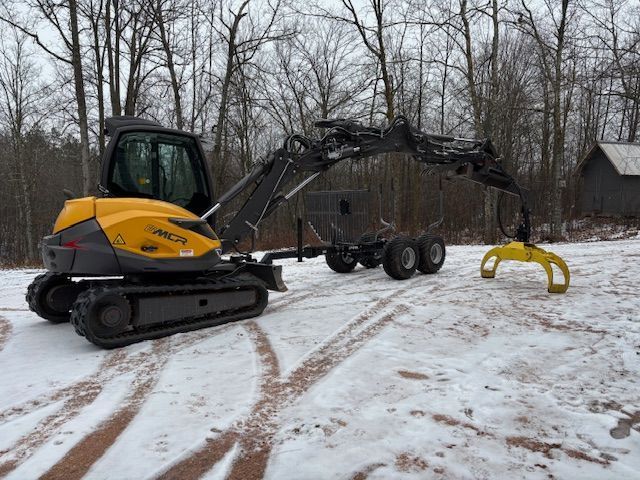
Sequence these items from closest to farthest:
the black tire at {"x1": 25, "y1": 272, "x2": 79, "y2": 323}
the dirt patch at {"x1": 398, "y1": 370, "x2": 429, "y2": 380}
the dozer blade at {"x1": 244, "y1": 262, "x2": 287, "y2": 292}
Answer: the dirt patch at {"x1": 398, "y1": 370, "x2": 429, "y2": 380}
the black tire at {"x1": 25, "y1": 272, "x2": 79, "y2": 323}
the dozer blade at {"x1": 244, "y1": 262, "x2": 287, "y2": 292}

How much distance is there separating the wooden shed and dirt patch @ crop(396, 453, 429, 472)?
93.2ft

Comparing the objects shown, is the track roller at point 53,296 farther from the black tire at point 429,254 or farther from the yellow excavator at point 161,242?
the black tire at point 429,254

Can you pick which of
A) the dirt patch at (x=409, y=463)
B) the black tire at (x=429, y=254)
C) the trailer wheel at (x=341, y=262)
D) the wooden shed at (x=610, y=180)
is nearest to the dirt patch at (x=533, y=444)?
the dirt patch at (x=409, y=463)

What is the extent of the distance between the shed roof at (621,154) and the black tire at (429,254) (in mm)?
21573

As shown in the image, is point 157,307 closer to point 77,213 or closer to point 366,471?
point 77,213

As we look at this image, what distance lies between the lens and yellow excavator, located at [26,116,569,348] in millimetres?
4863

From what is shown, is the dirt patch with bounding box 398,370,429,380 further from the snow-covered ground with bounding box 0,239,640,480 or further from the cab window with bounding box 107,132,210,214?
the cab window with bounding box 107,132,210,214

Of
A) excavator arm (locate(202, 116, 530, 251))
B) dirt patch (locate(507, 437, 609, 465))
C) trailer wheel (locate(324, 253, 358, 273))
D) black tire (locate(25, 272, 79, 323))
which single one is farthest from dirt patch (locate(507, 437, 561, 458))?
trailer wheel (locate(324, 253, 358, 273))

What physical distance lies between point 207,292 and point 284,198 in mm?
2053

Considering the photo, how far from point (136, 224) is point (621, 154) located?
30548 mm

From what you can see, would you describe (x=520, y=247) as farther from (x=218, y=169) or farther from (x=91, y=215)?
(x=218, y=169)

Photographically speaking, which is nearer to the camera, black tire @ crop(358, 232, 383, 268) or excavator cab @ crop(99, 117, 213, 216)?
excavator cab @ crop(99, 117, 213, 216)

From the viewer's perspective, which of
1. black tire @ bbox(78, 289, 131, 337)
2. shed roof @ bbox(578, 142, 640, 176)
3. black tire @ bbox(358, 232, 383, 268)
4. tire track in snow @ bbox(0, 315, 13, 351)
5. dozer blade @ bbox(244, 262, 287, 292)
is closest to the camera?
black tire @ bbox(78, 289, 131, 337)

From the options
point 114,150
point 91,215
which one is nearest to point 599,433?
point 91,215
